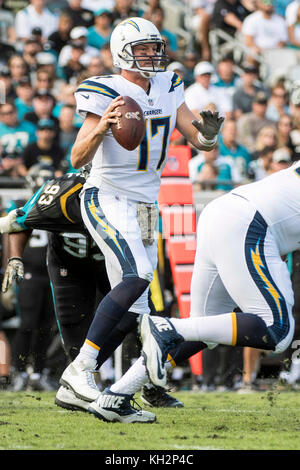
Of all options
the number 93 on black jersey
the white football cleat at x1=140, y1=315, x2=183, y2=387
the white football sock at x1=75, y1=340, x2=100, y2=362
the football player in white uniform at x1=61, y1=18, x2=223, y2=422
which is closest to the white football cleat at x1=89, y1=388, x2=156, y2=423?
the football player in white uniform at x1=61, y1=18, x2=223, y2=422

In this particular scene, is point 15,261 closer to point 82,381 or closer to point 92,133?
point 82,381

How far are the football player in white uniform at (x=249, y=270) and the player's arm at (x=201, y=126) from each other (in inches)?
24.8

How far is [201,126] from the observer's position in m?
4.63

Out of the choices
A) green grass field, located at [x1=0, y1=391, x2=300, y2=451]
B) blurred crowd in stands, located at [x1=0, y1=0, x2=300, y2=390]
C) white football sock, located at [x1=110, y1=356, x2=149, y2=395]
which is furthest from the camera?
blurred crowd in stands, located at [x1=0, y1=0, x2=300, y2=390]

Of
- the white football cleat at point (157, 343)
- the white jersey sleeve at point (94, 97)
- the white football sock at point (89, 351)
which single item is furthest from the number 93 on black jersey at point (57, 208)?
the white football cleat at point (157, 343)

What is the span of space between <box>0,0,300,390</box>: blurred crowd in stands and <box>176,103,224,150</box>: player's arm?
8.20 feet

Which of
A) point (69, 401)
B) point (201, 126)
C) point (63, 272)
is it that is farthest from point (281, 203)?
point (63, 272)

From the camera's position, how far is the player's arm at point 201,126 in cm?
460

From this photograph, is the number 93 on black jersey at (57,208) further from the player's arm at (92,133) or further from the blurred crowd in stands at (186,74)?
the blurred crowd in stands at (186,74)

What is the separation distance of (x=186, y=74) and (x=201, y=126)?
6.58 metres

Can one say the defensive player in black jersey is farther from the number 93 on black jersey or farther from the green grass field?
the green grass field

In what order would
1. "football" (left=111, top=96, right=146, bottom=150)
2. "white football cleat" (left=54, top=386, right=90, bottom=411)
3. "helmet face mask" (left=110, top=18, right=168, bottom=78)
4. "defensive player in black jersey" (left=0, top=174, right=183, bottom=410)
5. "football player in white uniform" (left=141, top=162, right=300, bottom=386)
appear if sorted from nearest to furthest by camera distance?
"football player in white uniform" (left=141, top=162, right=300, bottom=386) < "football" (left=111, top=96, right=146, bottom=150) < "helmet face mask" (left=110, top=18, right=168, bottom=78) < "white football cleat" (left=54, top=386, right=90, bottom=411) < "defensive player in black jersey" (left=0, top=174, right=183, bottom=410)

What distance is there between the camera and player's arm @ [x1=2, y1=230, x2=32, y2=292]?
200 inches

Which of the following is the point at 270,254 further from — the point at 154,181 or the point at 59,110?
the point at 59,110
